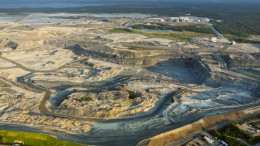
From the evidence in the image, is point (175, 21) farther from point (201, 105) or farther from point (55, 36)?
point (201, 105)

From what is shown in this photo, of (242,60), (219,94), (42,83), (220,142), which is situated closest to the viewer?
(220,142)

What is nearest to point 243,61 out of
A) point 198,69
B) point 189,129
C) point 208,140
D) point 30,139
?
point 198,69

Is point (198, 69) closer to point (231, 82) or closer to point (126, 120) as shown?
point (231, 82)

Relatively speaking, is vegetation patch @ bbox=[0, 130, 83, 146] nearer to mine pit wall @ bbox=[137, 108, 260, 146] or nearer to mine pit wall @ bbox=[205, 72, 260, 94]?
mine pit wall @ bbox=[137, 108, 260, 146]

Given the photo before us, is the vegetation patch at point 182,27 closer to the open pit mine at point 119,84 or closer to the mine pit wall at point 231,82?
the open pit mine at point 119,84

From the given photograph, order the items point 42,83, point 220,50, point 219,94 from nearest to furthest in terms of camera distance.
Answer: point 219,94 < point 42,83 < point 220,50

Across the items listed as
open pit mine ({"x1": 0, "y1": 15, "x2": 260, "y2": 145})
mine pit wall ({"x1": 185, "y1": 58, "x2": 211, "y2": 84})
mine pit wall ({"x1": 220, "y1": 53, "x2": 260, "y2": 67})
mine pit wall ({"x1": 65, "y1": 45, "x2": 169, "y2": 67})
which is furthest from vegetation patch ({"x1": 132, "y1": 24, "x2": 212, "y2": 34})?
mine pit wall ({"x1": 185, "y1": 58, "x2": 211, "y2": 84})

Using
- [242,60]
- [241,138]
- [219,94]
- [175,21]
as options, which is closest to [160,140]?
[241,138]
